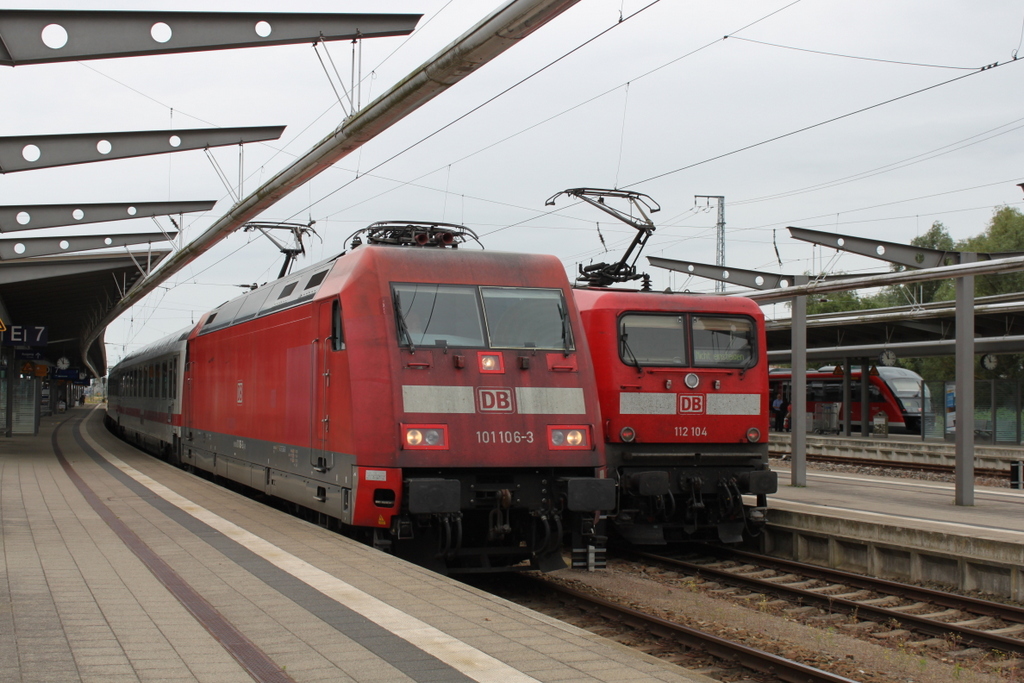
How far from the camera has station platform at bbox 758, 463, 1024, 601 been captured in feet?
33.2

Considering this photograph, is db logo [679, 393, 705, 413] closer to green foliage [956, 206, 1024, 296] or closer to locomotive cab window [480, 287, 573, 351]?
locomotive cab window [480, 287, 573, 351]

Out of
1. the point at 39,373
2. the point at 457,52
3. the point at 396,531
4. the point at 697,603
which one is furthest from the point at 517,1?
the point at 39,373

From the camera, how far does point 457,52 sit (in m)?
10.2

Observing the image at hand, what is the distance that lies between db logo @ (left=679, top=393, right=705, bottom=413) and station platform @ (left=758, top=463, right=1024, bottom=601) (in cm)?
202

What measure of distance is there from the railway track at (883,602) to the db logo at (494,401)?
3303 millimetres

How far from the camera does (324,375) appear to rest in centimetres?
1016

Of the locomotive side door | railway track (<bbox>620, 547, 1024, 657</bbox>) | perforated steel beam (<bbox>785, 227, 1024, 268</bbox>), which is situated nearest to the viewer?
railway track (<bbox>620, 547, 1024, 657</bbox>)

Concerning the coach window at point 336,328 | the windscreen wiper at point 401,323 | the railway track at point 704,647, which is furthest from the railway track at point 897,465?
the coach window at point 336,328

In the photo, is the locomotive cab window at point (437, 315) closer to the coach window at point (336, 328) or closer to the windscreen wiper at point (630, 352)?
the coach window at point (336, 328)

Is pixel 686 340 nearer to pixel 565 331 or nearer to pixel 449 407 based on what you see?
pixel 565 331

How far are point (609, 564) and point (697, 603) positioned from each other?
2.60 m

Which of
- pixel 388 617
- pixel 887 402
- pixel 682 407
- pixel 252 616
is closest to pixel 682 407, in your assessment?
pixel 682 407

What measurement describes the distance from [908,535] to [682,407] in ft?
9.55

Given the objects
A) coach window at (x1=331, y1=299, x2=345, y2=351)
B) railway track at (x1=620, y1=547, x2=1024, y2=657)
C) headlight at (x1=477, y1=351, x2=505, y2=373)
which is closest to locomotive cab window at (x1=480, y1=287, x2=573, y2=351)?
headlight at (x1=477, y1=351, x2=505, y2=373)
